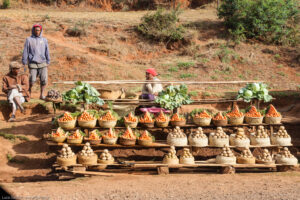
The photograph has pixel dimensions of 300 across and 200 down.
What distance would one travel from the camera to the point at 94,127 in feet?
20.1

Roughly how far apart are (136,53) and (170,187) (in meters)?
11.5

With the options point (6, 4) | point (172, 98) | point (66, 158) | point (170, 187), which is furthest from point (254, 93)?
point (6, 4)

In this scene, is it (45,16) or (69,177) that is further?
(45,16)

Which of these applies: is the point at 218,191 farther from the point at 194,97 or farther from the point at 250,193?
the point at 194,97

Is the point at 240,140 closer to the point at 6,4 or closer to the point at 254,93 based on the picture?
the point at 254,93

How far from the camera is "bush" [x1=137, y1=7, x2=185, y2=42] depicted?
16250 millimetres

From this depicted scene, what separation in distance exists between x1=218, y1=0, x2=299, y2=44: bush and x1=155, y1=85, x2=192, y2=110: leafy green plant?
1048 cm

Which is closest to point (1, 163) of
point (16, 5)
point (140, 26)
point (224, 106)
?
point (224, 106)

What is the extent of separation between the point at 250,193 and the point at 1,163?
4.63m

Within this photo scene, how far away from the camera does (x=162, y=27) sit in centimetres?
1664

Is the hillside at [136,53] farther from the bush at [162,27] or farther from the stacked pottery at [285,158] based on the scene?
the stacked pottery at [285,158]

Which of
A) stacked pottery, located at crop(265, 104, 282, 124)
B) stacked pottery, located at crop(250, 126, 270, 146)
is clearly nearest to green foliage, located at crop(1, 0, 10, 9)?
stacked pottery, located at crop(265, 104, 282, 124)

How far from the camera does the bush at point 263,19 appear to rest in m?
15.5

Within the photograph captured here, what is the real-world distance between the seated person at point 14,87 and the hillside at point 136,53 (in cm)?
407
